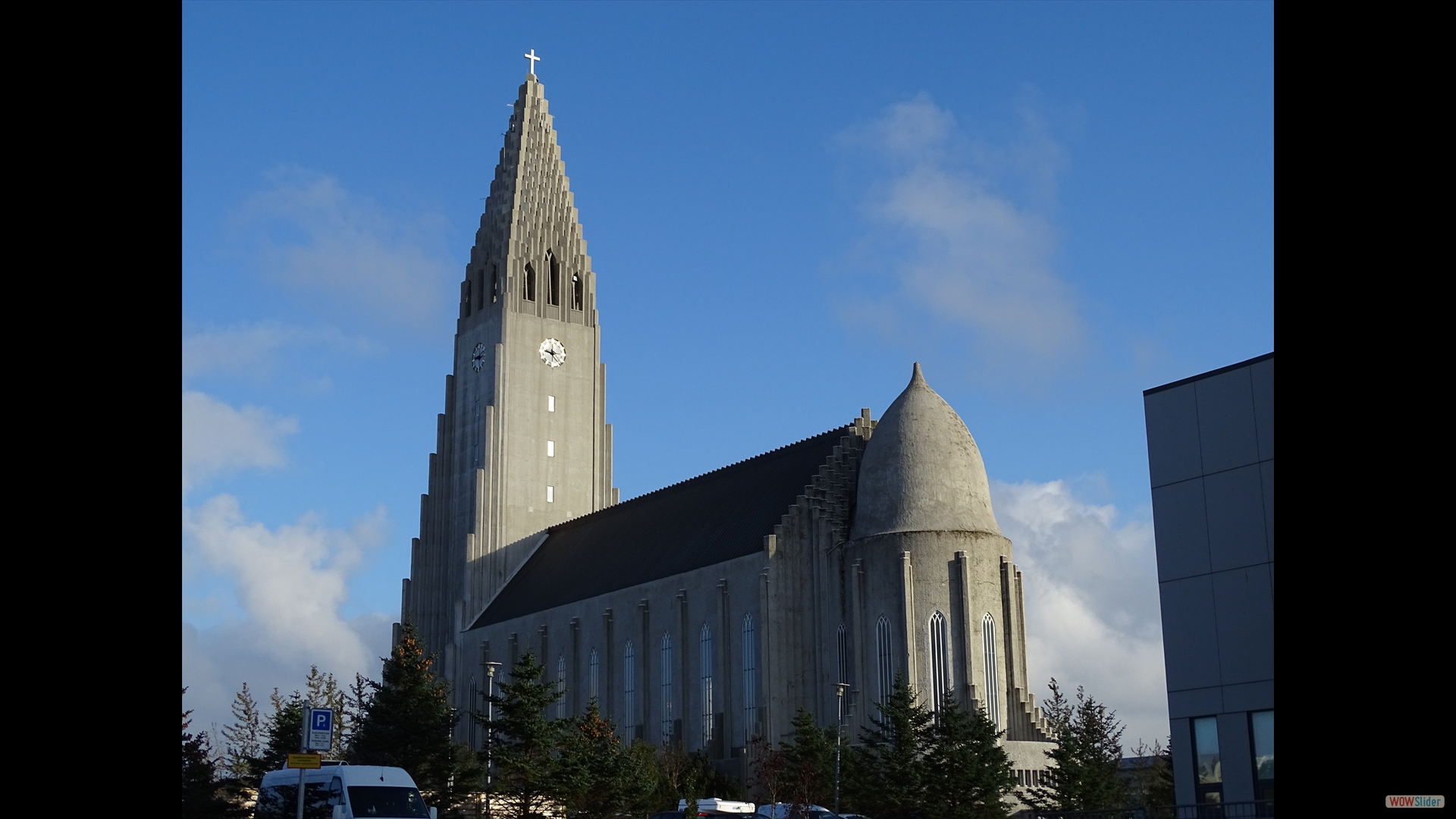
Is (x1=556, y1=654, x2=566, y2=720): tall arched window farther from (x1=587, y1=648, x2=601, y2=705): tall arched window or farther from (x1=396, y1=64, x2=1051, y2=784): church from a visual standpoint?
(x1=587, y1=648, x2=601, y2=705): tall arched window

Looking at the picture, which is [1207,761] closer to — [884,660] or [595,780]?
[595,780]

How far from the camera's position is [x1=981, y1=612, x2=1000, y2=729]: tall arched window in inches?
2502

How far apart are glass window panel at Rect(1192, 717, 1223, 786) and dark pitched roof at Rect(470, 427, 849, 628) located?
37.3 metres

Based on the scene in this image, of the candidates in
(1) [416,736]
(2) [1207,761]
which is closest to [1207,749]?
(2) [1207,761]

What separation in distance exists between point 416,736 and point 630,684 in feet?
85.0

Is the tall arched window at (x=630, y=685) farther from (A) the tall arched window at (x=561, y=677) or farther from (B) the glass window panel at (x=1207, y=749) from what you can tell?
(B) the glass window panel at (x=1207, y=749)

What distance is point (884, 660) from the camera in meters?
63.8

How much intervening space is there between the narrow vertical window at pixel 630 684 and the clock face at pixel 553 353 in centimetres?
2614

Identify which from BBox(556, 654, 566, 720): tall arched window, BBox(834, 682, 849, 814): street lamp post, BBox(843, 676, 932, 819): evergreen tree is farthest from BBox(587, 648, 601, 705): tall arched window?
BBox(843, 676, 932, 819): evergreen tree

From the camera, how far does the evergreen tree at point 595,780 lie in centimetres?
4409

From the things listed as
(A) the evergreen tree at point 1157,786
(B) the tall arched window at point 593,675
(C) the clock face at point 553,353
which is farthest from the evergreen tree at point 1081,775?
(C) the clock face at point 553,353

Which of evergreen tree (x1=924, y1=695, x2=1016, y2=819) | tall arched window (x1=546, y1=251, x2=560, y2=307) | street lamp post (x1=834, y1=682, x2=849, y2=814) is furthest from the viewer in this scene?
tall arched window (x1=546, y1=251, x2=560, y2=307)
